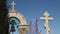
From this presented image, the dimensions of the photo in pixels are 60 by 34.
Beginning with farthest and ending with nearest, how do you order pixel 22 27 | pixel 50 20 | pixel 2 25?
1. pixel 22 27
2. pixel 50 20
3. pixel 2 25

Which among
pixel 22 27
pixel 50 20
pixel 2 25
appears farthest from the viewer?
pixel 22 27

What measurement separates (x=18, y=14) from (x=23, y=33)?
83.4 inches

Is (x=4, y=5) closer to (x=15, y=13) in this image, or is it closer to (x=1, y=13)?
(x=1, y=13)

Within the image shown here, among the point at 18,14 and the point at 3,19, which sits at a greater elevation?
the point at 18,14

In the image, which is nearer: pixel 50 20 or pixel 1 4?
pixel 1 4

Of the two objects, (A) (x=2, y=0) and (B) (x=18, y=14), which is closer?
(A) (x=2, y=0)

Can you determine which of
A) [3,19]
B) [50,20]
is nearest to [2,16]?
[3,19]

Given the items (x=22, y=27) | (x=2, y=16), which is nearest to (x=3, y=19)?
(x=2, y=16)

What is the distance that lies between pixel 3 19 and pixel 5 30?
1.43ft

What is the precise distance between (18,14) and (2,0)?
63.4ft

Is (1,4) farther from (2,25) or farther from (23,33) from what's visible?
(23,33)

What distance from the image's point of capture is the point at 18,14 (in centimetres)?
3061

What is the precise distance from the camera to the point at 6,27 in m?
11.2

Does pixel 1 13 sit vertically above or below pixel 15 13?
below
